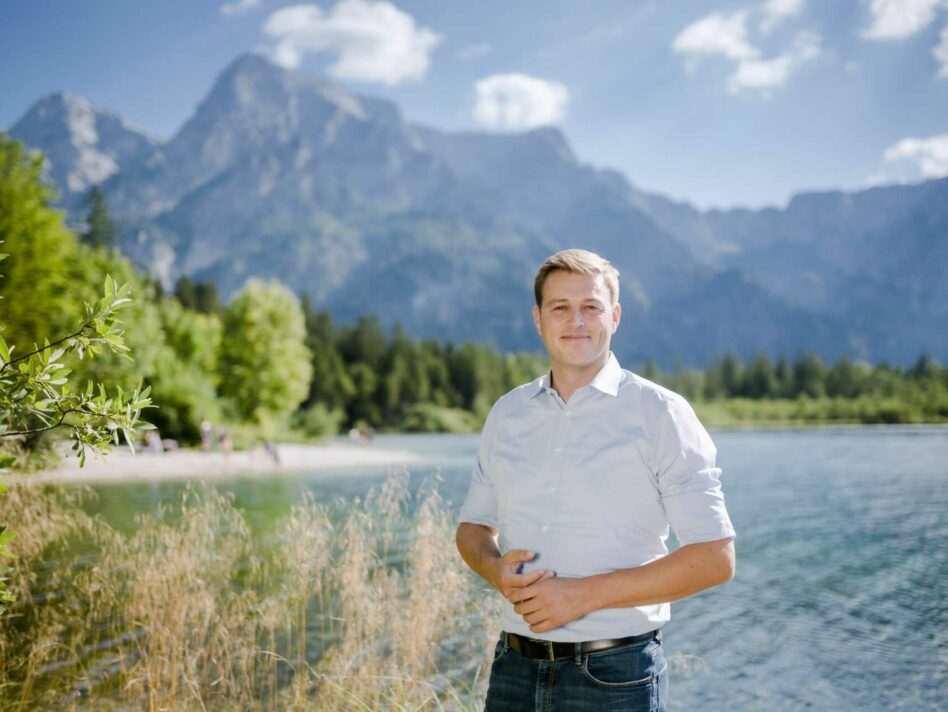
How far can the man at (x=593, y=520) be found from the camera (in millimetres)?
2150

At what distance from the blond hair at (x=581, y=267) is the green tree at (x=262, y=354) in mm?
43591

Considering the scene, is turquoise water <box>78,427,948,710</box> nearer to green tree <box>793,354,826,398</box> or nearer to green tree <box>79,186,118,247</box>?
green tree <box>79,186,118,247</box>

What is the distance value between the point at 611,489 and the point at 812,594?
13.5m

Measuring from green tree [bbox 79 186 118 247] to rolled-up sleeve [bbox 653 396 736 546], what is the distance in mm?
90225

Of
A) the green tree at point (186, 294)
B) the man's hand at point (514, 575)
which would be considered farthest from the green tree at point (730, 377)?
the man's hand at point (514, 575)

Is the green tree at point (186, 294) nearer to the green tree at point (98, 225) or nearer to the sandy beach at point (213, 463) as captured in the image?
the green tree at point (98, 225)

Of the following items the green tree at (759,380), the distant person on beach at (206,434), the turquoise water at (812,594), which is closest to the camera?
the turquoise water at (812,594)

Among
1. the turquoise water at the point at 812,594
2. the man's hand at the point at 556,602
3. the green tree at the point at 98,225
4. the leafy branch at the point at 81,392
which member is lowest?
the turquoise water at the point at 812,594

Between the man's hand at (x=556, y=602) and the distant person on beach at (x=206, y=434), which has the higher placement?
the man's hand at (x=556, y=602)

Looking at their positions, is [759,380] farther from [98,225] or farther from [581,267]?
[581,267]

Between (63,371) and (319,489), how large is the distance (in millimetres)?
23195

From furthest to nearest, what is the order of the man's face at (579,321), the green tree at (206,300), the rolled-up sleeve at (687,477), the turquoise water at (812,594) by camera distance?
the green tree at (206,300) < the turquoise water at (812,594) < the man's face at (579,321) < the rolled-up sleeve at (687,477)

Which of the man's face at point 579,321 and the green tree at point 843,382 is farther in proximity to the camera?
the green tree at point 843,382

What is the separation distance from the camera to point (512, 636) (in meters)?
2.44
